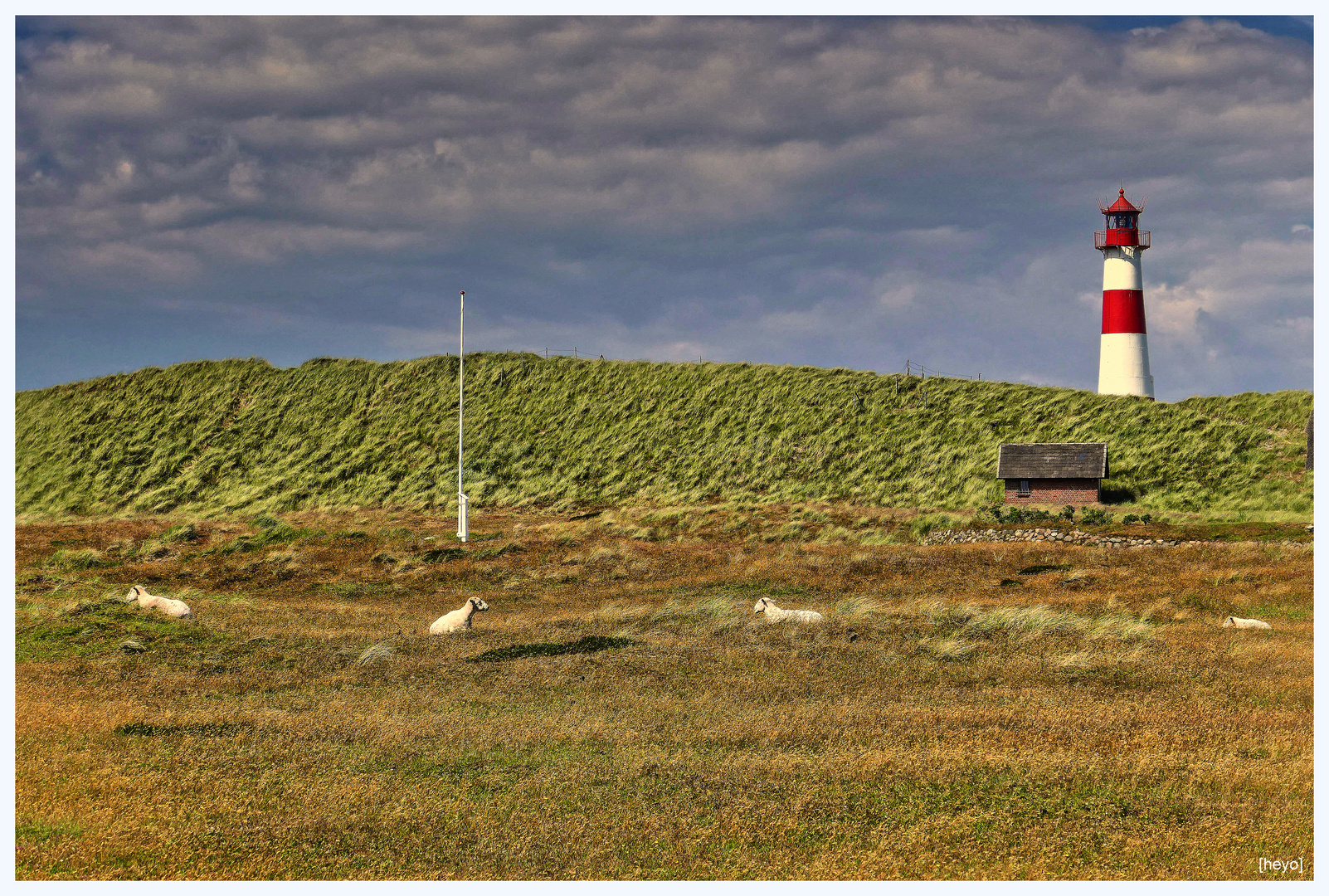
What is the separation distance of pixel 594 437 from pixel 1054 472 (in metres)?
36.0

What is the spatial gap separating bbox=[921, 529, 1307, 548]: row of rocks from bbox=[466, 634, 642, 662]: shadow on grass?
84.4ft

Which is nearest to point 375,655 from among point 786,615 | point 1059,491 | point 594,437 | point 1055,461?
point 786,615

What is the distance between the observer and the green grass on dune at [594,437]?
63281 mm

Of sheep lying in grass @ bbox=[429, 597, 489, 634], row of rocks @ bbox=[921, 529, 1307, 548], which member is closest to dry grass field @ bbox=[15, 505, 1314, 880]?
sheep lying in grass @ bbox=[429, 597, 489, 634]

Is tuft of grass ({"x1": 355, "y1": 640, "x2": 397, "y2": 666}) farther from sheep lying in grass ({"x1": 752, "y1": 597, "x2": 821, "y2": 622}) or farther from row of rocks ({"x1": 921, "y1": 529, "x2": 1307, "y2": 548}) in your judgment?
row of rocks ({"x1": 921, "y1": 529, "x2": 1307, "y2": 548})

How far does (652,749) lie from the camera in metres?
12.2

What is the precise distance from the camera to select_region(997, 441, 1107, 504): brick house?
5484 cm

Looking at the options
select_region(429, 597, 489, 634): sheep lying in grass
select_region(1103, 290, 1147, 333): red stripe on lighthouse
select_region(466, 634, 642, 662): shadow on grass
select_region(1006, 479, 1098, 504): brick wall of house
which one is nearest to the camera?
select_region(466, 634, 642, 662): shadow on grass

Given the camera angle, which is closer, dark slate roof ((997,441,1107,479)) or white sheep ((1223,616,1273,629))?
white sheep ((1223,616,1273,629))

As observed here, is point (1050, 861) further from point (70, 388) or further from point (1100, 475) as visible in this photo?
point (70, 388)

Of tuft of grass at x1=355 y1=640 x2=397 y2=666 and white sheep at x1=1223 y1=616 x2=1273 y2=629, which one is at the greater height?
white sheep at x1=1223 y1=616 x2=1273 y2=629

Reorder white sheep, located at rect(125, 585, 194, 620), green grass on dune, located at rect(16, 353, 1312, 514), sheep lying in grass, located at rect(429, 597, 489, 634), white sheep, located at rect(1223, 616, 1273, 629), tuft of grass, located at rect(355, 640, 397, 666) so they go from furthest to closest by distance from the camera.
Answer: green grass on dune, located at rect(16, 353, 1312, 514), white sheep, located at rect(125, 585, 194, 620), sheep lying in grass, located at rect(429, 597, 489, 634), white sheep, located at rect(1223, 616, 1273, 629), tuft of grass, located at rect(355, 640, 397, 666)

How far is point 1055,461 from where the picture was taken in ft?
182

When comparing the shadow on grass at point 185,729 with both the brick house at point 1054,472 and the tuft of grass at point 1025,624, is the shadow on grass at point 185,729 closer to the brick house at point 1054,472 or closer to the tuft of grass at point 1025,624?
the tuft of grass at point 1025,624
